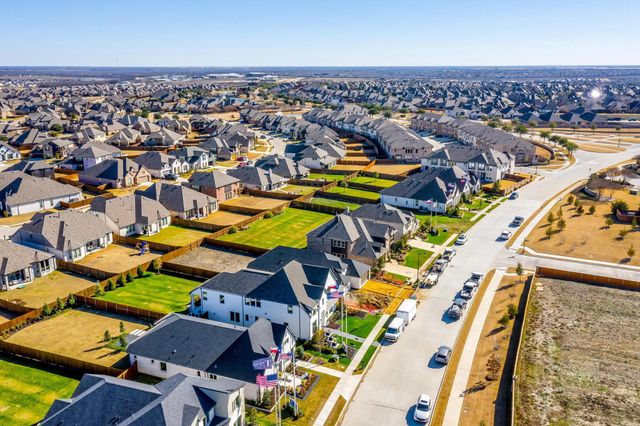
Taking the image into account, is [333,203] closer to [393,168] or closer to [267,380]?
[393,168]

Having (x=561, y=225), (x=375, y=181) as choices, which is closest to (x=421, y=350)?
(x=561, y=225)

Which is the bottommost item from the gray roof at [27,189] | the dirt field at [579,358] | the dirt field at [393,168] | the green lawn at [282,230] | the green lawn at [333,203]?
the dirt field at [579,358]

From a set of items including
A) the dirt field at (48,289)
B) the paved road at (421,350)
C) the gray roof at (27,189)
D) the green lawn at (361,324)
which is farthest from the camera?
the gray roof at (27,189)

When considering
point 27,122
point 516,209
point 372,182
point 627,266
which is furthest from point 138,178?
point 27,122

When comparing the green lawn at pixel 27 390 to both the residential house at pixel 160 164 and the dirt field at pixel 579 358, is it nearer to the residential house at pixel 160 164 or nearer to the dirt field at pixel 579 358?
the dirt field at pixel 579 358

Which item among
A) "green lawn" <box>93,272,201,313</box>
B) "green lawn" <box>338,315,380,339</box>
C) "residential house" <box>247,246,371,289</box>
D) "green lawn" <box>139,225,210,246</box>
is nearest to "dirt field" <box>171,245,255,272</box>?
"green lawn" <box>93,272,201,313</box>

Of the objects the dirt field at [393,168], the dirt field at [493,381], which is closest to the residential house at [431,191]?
the dirt field at [393,168]
